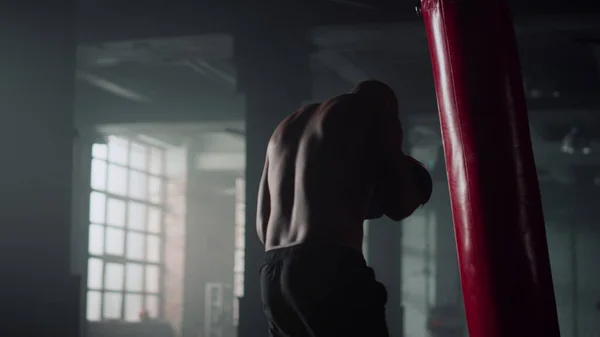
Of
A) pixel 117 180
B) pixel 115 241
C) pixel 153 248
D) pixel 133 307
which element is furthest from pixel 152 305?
pixel 117 180

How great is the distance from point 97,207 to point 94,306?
1734 mm

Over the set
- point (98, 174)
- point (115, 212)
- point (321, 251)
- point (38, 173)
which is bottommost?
point (321, 251)

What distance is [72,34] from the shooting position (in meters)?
6.32

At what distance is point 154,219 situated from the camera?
56.1 feet

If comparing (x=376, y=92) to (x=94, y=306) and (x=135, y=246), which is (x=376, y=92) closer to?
(x=94, y=306)

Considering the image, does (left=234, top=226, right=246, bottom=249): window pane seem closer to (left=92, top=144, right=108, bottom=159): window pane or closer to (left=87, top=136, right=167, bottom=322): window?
(left=87, top=136, right=167, bottom=322): window

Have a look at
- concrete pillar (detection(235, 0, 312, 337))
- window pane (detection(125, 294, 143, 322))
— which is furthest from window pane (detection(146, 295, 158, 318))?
concrete pillar (detection(235, 0, 312, 337))

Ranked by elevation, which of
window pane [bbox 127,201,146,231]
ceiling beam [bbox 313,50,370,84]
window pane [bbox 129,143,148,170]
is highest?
window pane [bbox 129,143,148,170]

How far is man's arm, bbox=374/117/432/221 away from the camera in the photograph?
2812 mm

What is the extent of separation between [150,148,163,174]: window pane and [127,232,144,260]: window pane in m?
1.51

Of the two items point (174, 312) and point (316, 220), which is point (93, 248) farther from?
point (316, 220)

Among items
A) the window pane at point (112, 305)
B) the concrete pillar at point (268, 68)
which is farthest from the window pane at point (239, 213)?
the concrete pillar at point (268, 68)

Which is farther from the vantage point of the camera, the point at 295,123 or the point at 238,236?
the point at 238,236

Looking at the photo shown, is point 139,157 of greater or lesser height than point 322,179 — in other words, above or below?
above
